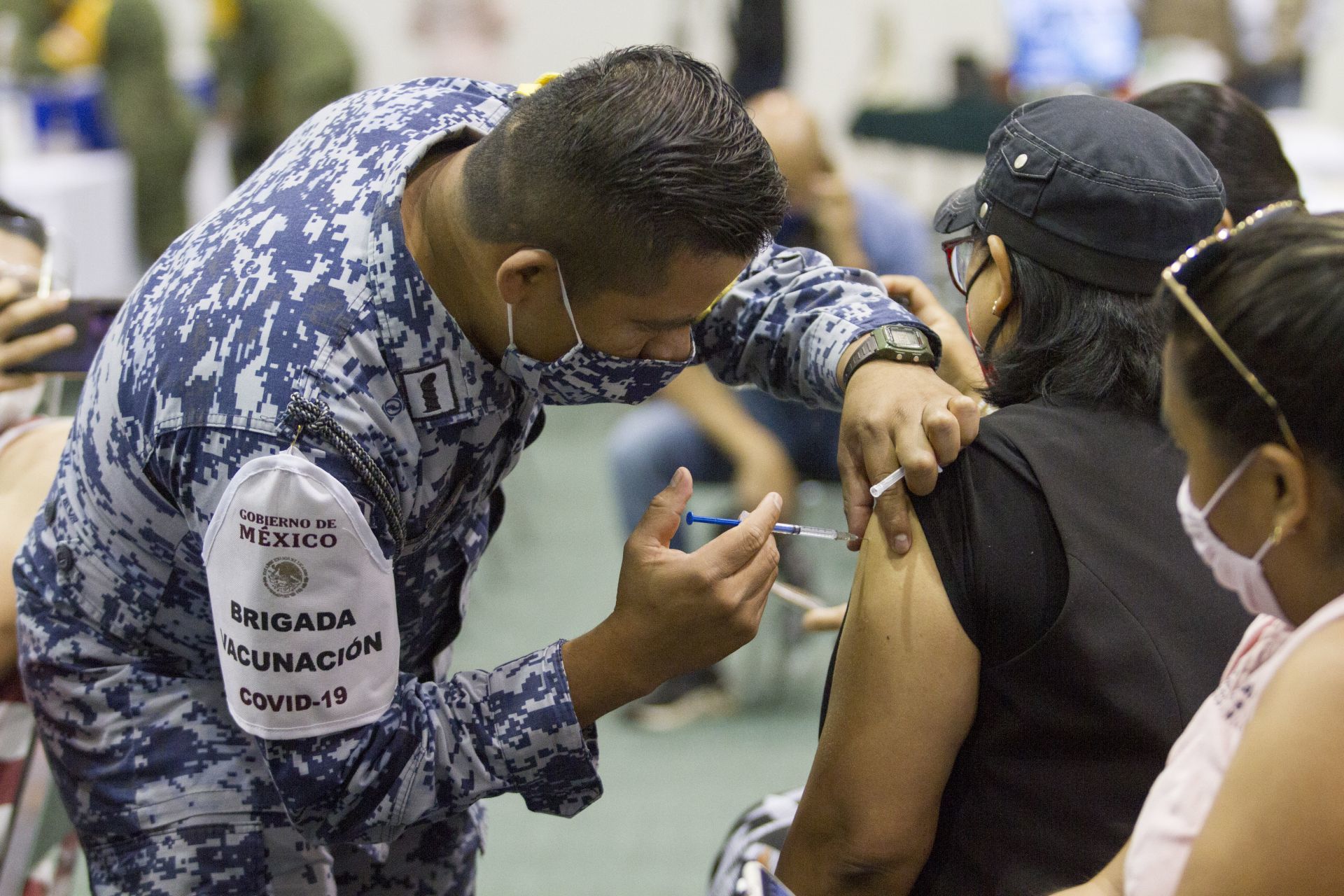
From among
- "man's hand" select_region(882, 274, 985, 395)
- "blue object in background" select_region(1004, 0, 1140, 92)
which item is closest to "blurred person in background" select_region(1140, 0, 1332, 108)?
"blue object in background" select_region(1004, 0, 1140, 92)

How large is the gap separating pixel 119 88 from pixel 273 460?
5.26 meters

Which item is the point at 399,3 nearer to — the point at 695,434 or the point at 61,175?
the point at 61,175

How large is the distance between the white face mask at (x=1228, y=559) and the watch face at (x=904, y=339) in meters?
0.43

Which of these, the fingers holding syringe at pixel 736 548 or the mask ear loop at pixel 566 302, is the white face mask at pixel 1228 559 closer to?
the fingers holding syringe at pixel 736 548

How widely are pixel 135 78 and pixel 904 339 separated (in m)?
5.19

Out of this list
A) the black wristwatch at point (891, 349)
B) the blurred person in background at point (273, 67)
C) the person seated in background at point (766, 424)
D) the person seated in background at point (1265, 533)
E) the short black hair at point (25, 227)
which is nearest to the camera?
the person seated in background at point (1265, 533)

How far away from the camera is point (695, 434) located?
304cm

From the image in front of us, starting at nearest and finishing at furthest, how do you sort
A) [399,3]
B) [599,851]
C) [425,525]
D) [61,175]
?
[425,525]
[599,851]
[61,175]
[399,3]

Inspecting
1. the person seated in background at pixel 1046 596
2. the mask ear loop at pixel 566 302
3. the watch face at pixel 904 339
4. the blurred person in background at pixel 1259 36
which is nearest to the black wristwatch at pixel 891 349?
the watch face at pixel 904 339

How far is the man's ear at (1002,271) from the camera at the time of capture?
1.14m

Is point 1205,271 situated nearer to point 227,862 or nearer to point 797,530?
point 797,530

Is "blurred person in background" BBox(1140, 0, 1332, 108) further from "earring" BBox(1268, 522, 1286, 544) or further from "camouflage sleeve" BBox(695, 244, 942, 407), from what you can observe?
"earring" BBox(1268, 522, 1286, 544)

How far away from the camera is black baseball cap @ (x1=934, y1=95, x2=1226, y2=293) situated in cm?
108

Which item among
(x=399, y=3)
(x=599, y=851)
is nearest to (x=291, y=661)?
(x=599, y=851)
